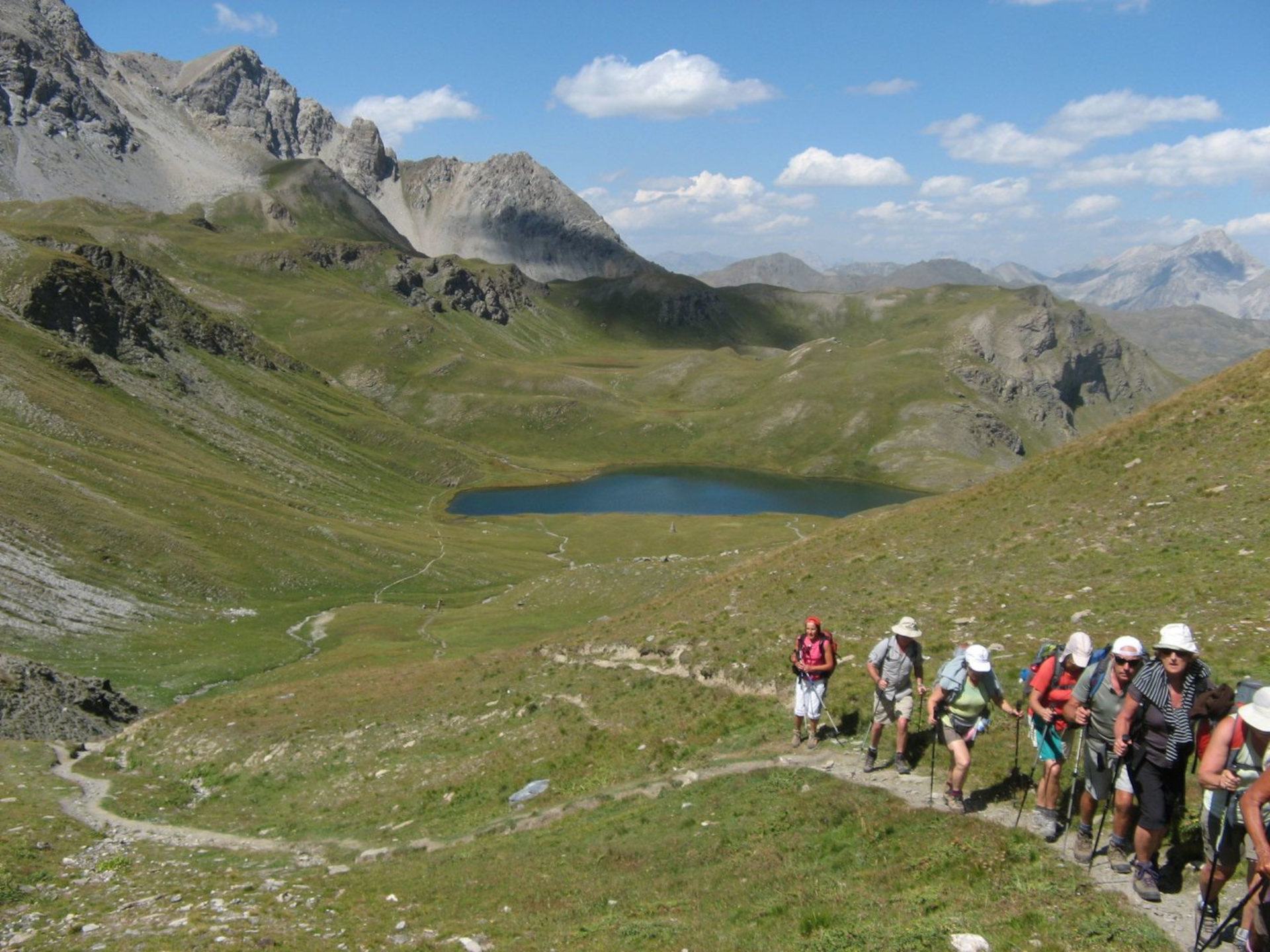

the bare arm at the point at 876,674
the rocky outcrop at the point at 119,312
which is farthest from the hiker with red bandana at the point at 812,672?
the rocky outcrop at the point at 119,312

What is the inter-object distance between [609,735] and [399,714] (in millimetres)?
12478

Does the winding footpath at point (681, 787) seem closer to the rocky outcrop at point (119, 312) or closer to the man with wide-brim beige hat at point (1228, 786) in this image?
the man with wide-brim beige hat at point (1228, 786)

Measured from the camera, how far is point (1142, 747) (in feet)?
42.9

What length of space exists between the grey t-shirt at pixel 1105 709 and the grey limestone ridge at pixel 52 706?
4480 centimetres

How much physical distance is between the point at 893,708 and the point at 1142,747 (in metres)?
6.60

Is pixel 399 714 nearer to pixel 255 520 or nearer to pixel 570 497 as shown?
pixel 255 520

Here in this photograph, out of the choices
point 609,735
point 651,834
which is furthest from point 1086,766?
point 609,735

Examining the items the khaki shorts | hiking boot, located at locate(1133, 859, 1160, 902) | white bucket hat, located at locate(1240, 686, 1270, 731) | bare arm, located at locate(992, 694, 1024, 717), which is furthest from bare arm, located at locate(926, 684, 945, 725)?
white bucket hat, located at locate(1240, 686, 1270, 731)

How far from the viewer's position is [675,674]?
32156mm

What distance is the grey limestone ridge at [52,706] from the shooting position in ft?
132

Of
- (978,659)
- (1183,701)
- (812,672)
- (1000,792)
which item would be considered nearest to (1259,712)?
(1183,701)

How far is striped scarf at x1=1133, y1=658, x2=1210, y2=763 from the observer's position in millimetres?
12680

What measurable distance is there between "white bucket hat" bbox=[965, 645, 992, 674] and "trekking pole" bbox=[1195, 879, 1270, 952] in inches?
210

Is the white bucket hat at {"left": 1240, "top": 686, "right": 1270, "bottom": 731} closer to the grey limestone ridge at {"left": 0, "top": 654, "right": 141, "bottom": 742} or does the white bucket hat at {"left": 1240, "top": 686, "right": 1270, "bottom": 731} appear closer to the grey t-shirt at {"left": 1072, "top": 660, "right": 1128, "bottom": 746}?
the grey t-shirt at {"left": 1072, "top": 660, "right": 1128, "bottom": 746}
